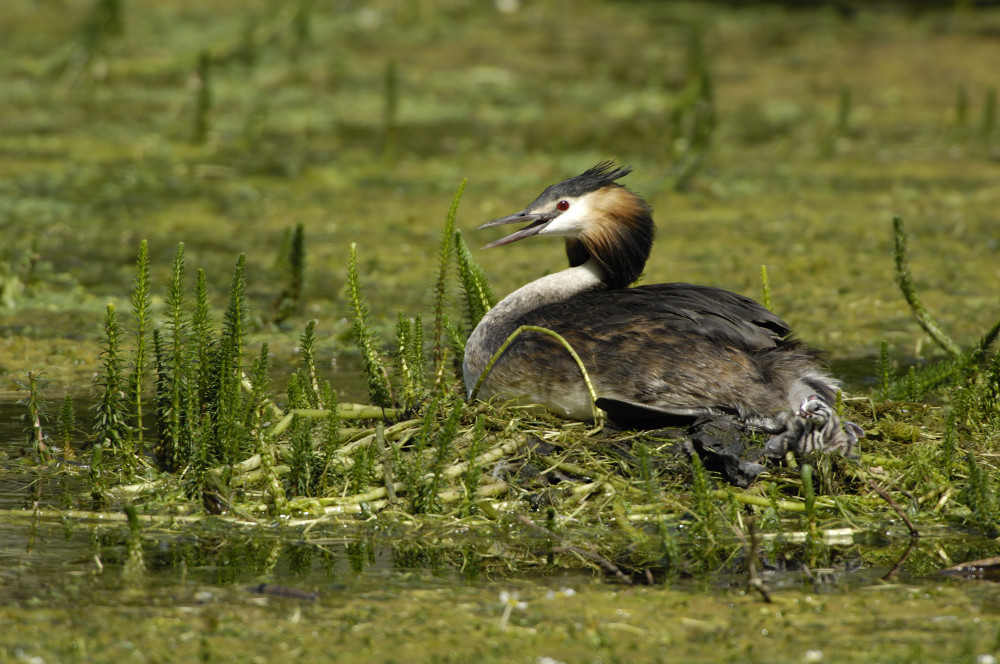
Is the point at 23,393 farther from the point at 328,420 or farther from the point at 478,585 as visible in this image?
the point at 478,585

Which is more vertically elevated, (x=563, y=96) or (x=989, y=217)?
(x=563, y=96)

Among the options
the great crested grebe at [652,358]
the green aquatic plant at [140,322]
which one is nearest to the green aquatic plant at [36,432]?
the green aquatic plant at [140,322]

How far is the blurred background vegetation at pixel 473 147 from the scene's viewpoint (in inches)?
299

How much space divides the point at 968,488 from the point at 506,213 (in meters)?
5.23

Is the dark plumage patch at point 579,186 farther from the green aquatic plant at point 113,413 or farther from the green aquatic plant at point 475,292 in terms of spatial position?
the green aquatic plant at point 113,413

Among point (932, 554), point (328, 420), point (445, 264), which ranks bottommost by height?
point (932, 554)

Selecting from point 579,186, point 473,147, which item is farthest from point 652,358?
point 473,147

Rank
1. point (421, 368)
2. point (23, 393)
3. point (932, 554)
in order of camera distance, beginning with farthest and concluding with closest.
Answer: point (23, 393) → point (421, 368) → point (932, 554)

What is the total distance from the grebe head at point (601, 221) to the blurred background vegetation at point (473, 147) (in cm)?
120

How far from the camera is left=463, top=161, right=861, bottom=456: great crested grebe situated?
4.63 m

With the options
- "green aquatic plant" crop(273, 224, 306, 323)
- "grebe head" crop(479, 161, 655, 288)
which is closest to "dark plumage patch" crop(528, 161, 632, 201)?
"grebe head" crop(479, 161, 655, 288)

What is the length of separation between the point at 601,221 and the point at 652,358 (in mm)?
850

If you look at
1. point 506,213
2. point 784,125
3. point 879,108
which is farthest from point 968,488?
point 879,108

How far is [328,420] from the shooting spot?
185 inches
